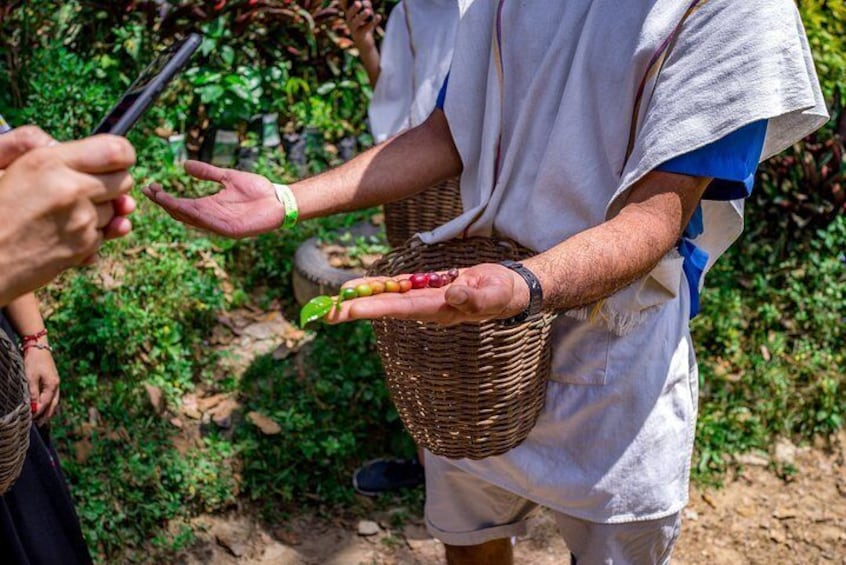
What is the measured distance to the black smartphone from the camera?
1.62 m

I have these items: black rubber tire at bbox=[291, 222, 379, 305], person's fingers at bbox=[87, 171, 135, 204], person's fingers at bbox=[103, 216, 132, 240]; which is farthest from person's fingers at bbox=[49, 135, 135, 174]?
black rubber tire at bbox=[291, 222, 379, 305]

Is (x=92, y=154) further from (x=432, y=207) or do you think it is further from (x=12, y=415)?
(x=432, y=207)

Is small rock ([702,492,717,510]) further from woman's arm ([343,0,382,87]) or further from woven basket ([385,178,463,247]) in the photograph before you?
woman's arm ([343,0,382,87])

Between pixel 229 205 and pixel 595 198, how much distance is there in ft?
2.77

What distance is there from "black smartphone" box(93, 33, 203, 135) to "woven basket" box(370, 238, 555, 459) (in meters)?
0.69

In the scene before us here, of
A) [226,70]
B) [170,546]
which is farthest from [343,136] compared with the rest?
[170,546]

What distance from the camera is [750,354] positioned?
459 cm

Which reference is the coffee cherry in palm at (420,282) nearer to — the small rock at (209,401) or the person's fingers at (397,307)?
the person's fingers at (397,307)

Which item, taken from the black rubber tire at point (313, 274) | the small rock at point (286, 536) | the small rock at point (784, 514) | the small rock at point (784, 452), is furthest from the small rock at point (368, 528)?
the small rock at point (784, 452)

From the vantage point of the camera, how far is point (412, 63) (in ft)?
13.1

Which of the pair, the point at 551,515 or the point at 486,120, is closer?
the point at 486,120

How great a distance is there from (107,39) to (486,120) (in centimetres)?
394

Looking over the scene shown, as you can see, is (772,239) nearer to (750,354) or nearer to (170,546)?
(750,354)

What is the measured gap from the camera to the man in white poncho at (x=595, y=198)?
1826mm
